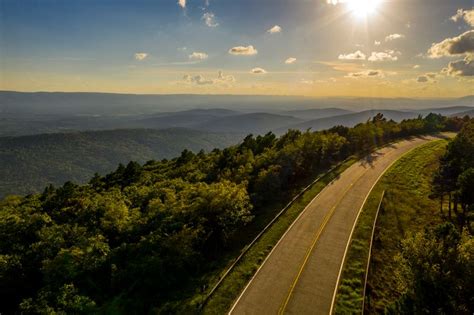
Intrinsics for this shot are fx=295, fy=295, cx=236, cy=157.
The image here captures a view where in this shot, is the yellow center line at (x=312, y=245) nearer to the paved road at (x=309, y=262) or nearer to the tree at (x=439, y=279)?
the paved road at (x=309, y=262)

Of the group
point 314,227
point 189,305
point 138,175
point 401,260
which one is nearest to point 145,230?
point 189,305

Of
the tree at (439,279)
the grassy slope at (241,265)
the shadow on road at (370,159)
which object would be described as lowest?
the grassy slope at (241,265)

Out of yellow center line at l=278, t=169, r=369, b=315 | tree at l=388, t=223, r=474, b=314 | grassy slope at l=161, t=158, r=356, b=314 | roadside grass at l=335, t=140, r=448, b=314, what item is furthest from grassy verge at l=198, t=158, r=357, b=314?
tree at l=388, t=223, r=474, b=314

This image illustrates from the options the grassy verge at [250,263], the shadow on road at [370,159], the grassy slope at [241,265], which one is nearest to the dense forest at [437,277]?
the grassy verge at [250,263]

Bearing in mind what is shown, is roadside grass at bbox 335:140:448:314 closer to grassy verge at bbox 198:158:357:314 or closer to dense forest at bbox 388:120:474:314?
dense forest at bbox 388:120:474:314

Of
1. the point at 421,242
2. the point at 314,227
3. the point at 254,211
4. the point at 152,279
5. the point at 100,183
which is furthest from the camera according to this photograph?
the point at 100,183

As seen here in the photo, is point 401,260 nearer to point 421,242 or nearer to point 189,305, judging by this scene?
point 421,242
